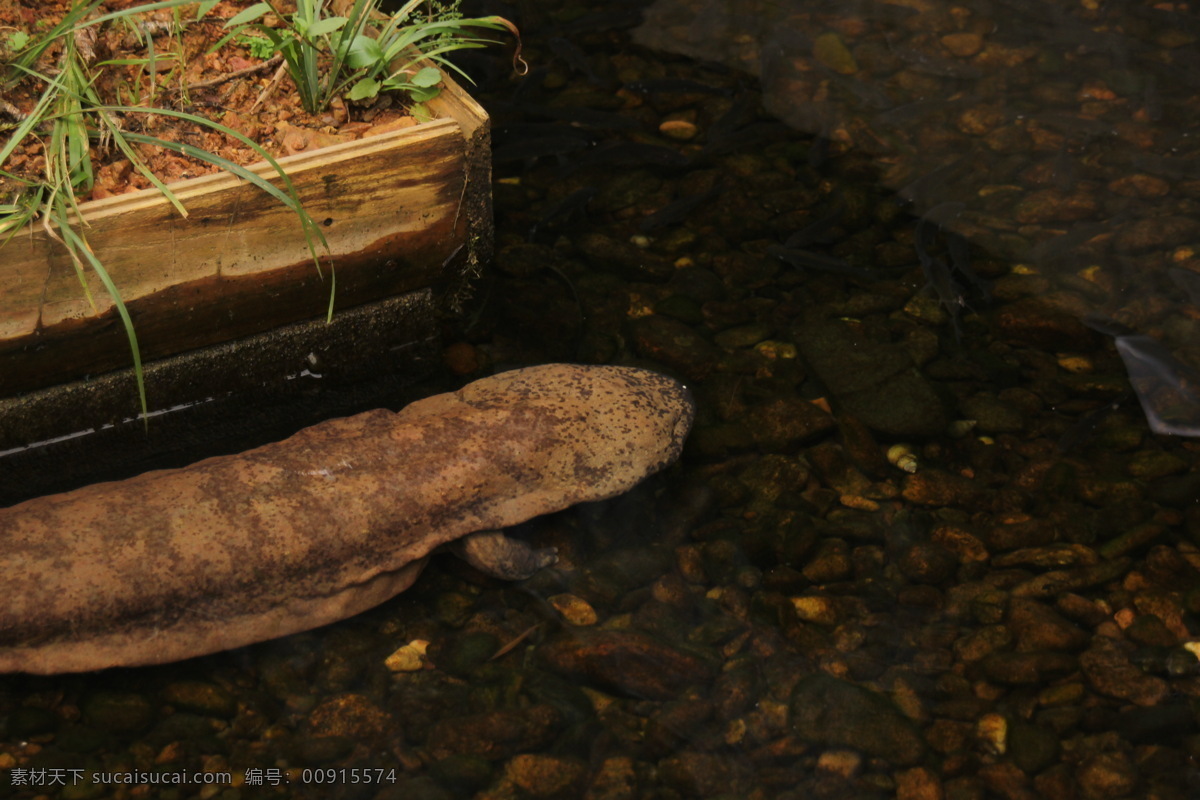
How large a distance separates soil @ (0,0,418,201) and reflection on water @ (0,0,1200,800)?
1036 mm

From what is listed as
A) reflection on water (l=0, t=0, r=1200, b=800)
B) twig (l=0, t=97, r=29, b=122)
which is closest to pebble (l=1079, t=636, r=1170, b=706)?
reflection on water (l=0, t=0, r=1200, b=800)

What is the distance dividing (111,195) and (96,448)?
1.00 metres

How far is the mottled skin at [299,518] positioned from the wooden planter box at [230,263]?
57cm

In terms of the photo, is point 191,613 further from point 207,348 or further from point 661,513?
point 661,513

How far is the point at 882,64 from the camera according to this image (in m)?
5.85

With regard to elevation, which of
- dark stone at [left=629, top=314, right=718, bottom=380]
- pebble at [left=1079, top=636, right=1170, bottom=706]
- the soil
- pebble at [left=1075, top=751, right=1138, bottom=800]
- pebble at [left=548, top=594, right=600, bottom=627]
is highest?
the soil

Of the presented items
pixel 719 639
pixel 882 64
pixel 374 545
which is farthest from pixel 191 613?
pixel 882 64

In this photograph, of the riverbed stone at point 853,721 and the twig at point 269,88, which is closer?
the riverbed stone at point 853,721

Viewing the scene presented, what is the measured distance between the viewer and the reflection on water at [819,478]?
2914 millimetres

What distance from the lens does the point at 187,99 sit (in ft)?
12.3

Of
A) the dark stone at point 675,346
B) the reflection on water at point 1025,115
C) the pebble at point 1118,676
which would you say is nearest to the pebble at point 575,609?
the dark stone at point 675,346

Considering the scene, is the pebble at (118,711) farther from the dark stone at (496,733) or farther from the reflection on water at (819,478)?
the dark stone at (496,733)

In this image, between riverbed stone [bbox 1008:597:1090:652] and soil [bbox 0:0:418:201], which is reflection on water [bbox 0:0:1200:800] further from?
soil [bbox 0:0:418:201]

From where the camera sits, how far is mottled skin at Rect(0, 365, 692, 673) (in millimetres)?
2900
